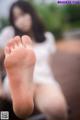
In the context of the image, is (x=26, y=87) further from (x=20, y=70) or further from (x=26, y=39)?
(x=26, y=39)

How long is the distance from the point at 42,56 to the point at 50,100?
239mm

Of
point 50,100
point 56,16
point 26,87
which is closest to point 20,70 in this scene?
point 26,87

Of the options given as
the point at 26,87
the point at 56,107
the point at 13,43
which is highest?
the point at 13,43

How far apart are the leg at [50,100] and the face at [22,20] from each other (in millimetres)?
323

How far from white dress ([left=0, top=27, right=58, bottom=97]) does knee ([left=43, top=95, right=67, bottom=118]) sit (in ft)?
0.33

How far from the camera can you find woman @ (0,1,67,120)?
5.97 ft

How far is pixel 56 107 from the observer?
1.83 m

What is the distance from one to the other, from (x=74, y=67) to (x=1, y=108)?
1.49 ft

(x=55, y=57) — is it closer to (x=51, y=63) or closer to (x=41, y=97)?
(x=51, y=63)

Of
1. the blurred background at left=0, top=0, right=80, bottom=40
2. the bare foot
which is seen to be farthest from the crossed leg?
the blurred background at left=0, top=0, right=80, bottom=40

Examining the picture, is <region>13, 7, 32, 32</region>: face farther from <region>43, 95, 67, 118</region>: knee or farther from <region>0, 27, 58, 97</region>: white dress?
<region>43, 95, 67, 118</region>: knee

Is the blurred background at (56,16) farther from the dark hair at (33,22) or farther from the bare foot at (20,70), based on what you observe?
the bare foot at (20,70)

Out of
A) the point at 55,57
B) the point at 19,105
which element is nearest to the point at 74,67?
the point at 55,57

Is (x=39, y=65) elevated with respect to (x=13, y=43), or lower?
lower
